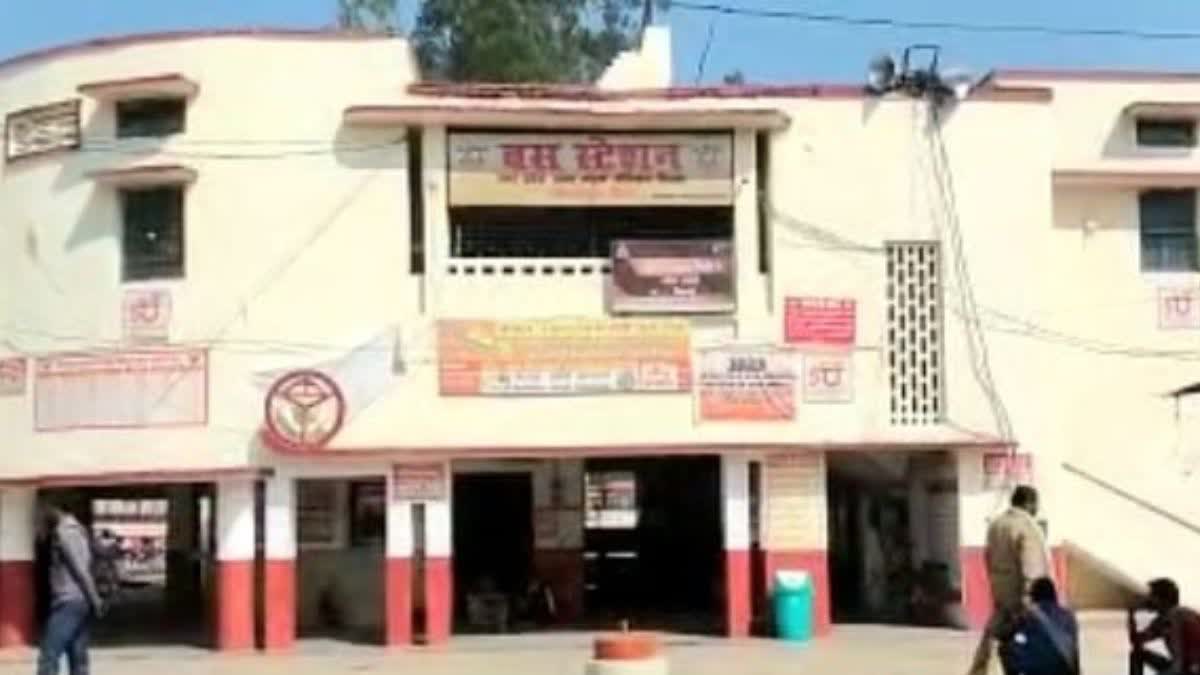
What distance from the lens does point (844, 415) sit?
26234 millimetres

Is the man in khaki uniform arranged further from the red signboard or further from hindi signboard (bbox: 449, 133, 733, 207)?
hindi signboard (bbox: 449, 133, 733, 207)

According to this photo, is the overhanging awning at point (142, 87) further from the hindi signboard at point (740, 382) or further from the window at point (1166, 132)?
the window at point (1166, 132)

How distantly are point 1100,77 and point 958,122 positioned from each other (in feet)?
10.2

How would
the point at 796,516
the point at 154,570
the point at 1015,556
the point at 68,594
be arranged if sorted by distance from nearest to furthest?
the point at 1015,556
the point at 68,594
the point at 796,516
the point at 154,570

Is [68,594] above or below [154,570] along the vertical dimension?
above

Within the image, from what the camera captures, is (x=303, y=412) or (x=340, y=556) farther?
(x=340, y=556)

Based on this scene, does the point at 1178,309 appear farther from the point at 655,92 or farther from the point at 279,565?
the point at 279,565

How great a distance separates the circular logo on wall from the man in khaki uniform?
1173 centimetres

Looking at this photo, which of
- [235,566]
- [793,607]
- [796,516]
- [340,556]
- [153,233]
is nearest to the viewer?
[793,607]

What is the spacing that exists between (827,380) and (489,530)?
6.14 meters

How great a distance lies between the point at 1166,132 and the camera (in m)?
28.7

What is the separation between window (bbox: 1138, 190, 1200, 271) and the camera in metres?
28.7

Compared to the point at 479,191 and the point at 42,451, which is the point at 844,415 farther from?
the point at 42,451

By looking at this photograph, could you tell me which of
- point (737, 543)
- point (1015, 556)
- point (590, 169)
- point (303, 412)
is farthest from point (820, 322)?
point (1015, 556)
